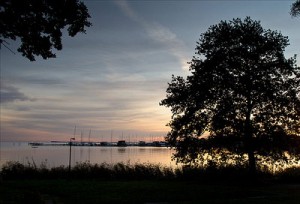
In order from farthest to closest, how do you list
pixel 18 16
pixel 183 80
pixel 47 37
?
pixel 183 80 → pixel 47 37 → pixel 18 16

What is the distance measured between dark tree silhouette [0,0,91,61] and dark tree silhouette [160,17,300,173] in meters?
15.8

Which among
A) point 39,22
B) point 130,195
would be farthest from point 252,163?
point 39,22

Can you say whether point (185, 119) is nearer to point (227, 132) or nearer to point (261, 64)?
point (227, 132)

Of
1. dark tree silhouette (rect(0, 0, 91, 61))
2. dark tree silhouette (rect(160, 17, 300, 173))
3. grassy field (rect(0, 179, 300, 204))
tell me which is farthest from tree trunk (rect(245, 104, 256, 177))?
dark tree silhouette (rect(0, 0, 91, 61))

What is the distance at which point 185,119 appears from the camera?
1315 inches

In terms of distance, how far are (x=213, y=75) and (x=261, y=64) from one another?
3915 mm

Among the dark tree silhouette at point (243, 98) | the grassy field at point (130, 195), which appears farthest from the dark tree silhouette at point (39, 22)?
the dark tree silhouette at point (243, 98)

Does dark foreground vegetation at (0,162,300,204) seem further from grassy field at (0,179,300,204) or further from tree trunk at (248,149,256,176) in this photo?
tree trunk at (248,149,256,176)

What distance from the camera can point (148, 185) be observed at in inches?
1110

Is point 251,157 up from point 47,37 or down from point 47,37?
down

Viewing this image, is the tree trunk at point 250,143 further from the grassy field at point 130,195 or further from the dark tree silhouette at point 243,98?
the grassy field at point 130,195

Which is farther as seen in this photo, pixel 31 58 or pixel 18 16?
pixel 31 58

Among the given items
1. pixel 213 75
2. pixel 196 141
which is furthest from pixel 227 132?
pixel 213 75

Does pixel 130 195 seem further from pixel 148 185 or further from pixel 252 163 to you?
pixel 252 163
